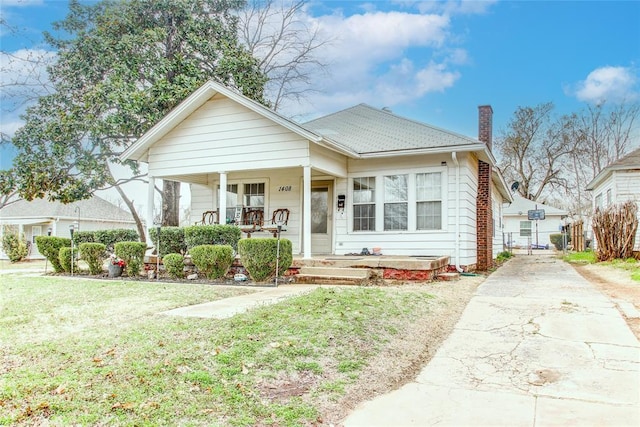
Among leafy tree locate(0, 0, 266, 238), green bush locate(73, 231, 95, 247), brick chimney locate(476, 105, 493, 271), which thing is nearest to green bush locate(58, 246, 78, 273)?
green bush locate(73, 231, 95, 247)

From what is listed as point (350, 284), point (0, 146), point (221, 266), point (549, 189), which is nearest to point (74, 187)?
point (0, 146)

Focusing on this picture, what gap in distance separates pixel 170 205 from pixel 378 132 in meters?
10.2

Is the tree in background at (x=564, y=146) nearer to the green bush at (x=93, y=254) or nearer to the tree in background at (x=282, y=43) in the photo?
the tree in background at (x=282, y=43)

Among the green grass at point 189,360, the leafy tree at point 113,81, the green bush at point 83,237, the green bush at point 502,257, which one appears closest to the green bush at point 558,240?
the green bush at point 502,257

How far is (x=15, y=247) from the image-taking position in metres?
22.3

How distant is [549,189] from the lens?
127 ft

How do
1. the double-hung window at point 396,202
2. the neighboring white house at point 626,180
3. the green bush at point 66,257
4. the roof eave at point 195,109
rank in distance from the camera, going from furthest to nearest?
the neighboring white house at point 626,180, the green bush at point 66,257, the double-hung window at point 396,202, the roof eave at point 195,109

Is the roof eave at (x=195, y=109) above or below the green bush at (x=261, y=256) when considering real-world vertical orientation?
above

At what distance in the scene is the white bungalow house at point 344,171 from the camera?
1064 cm

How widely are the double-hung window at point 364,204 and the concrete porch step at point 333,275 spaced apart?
8.52ft

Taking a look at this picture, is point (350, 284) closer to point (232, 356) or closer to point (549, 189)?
point (232, 356)

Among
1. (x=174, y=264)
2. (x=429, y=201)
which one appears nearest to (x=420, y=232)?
(x=429, y=201)

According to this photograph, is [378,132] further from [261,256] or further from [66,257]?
[66,257]

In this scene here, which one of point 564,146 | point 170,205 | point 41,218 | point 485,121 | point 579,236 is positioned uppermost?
point 564,146
